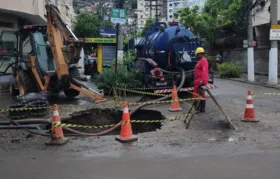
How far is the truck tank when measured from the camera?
1456 centimetres

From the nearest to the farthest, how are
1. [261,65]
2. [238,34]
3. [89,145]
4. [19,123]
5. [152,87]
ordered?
[89,145] < [19,123] < [152,87] < [261,65] < [238,34]

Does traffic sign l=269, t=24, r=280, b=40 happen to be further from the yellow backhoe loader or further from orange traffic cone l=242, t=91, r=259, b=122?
orange traffic cone l=242, t=91, r=259, b=122

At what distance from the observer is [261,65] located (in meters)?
26.6

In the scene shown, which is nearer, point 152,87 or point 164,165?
point 164,165

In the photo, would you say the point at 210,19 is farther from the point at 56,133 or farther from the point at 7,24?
the point at 56,133

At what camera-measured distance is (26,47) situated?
14.0 meters

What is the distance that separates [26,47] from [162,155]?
9150mm

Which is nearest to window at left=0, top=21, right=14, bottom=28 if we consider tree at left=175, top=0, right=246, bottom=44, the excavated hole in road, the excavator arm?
the excavator arm

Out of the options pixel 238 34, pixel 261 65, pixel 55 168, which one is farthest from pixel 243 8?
pixel 55 168

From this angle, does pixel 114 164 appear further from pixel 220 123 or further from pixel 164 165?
pixel 220 123

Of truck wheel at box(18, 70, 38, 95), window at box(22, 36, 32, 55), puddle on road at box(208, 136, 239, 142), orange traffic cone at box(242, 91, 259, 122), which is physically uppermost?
window at box(22, 36, 32, 55)

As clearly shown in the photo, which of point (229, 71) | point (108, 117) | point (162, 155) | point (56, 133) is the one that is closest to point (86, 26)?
point (229, 71)

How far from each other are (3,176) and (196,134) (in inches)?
168

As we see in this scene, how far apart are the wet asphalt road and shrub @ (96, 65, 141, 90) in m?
6.40
